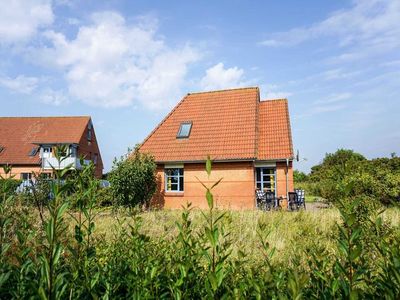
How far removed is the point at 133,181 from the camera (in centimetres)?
1797

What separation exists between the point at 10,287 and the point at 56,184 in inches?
40.9

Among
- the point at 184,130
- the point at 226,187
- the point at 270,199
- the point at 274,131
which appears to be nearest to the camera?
the point at 270,199

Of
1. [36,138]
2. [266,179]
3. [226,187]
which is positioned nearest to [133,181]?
[226,187]

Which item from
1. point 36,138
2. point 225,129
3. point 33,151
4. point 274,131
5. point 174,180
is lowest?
point 174,180

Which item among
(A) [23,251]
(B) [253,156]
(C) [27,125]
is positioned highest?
(C) [27,125]

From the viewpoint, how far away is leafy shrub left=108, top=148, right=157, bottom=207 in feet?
59.1

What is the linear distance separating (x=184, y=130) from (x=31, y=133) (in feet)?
88.2

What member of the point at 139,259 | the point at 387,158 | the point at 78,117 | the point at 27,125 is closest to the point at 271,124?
the point at 387,158

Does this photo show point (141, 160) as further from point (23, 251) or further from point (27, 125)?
point (27, 125)

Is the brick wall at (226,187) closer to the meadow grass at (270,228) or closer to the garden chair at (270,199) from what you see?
the garden chair at (270,199)

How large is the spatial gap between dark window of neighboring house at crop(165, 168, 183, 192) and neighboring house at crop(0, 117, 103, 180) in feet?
64.9

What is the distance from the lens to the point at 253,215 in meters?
10.9

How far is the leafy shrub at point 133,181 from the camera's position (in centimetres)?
1802

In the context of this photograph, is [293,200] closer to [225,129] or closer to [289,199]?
[289,199]
